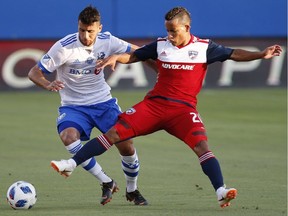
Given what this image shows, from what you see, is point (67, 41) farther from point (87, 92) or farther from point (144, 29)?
point (144, 29)

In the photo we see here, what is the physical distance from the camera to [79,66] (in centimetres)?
1044

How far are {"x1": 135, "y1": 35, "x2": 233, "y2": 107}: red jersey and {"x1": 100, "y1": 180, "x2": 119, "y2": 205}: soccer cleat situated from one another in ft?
3.61

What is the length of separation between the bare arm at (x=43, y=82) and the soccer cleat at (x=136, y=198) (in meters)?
1.46

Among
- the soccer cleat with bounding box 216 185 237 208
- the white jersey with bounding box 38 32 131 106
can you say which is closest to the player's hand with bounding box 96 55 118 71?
the white jersey with bounding box 38 32 131 106

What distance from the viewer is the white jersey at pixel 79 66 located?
1038cm

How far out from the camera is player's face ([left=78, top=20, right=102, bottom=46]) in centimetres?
1004

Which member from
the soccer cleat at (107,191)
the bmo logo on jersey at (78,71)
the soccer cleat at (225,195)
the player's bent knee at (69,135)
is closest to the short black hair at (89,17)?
the bmo logo on jersey at (78,71)

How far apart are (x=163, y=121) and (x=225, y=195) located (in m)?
1.13

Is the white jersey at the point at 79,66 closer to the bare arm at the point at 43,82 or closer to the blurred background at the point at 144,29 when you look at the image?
the bare arm at the point at 43,82

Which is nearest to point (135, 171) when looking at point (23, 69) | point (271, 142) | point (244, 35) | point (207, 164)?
point (207, 164)

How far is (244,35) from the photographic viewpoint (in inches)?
985

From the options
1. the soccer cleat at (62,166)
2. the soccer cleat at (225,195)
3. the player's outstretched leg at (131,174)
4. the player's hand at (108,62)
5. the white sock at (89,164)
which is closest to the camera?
the soccer cleat at (225,195)

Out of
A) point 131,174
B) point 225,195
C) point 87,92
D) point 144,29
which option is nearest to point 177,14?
point 87,92

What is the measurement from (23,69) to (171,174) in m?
11.3
